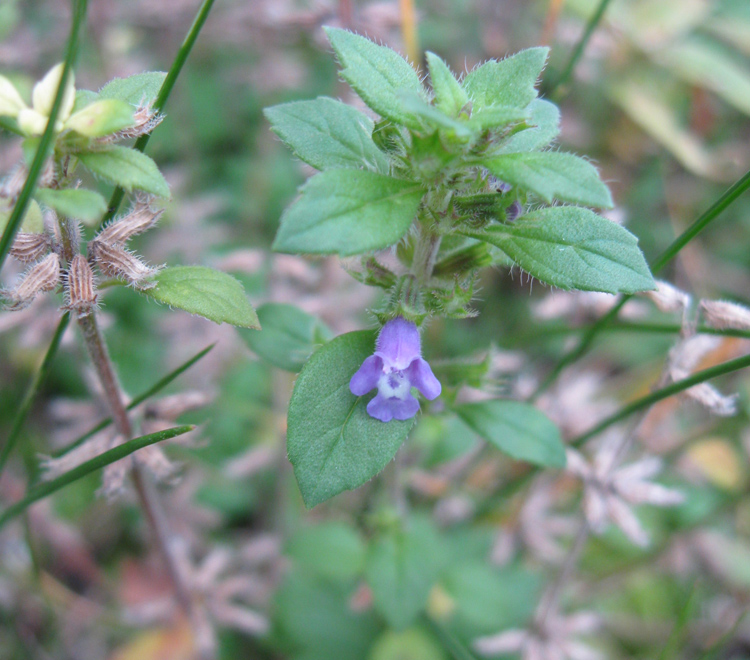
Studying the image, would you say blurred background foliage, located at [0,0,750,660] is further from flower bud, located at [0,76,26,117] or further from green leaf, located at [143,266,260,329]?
flower bud, located at [0,76,26,117]

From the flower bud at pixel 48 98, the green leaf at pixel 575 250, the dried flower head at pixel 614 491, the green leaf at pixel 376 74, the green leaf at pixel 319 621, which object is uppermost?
the flower bud at pixel 48 98

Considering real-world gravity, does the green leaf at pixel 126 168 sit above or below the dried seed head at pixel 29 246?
above

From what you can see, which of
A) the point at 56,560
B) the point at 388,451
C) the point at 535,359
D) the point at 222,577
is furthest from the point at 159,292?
the point at 535,359

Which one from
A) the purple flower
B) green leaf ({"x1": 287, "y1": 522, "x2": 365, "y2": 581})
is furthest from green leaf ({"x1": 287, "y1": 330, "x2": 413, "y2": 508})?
green leaf ({"x1": 287, "y1": 522, "x2": 365, "y2": 581})

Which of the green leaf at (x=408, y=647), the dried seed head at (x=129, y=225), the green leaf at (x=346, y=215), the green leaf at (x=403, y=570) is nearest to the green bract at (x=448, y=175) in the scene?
the green leaf at (x=346, y=215)

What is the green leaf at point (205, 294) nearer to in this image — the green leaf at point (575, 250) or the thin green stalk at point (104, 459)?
the thin green stalk at point (104, 459)

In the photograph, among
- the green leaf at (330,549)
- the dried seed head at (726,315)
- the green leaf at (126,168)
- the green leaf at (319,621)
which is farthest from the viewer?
the green leaf at (319,621)

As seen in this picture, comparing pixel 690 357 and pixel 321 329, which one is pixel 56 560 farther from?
pixel 690 357

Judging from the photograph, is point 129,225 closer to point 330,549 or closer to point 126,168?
point 126,168

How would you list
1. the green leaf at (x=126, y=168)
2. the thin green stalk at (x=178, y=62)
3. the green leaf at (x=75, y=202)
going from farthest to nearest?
the thin green stalk at (x=178, y=62) → the green leaf at (x=126, y=168) → the green leaf at (x=75, y=202)
